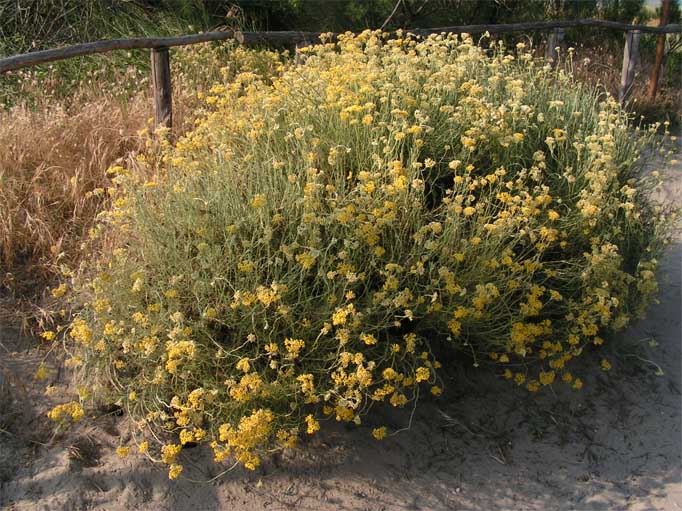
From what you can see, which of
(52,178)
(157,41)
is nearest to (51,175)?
(52,178)

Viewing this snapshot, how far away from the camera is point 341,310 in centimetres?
304

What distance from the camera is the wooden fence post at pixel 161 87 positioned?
16.3 feet

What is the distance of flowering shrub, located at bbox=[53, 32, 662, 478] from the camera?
3152mm

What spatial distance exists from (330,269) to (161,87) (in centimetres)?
235

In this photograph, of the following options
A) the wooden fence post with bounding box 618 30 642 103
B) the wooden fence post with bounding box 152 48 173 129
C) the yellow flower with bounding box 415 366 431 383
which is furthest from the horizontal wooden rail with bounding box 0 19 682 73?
the yellow flower with bounding box 415 366 431 383

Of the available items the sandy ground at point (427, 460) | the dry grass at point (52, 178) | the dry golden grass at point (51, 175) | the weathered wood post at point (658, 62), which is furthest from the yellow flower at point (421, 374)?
the weathered wood post at point (658, 62)

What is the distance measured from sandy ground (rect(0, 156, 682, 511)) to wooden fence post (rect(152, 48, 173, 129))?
71.5 inches

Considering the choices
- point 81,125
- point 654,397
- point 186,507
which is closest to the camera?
point 186,507

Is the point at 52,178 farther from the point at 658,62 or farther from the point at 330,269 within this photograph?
the point at 658,62

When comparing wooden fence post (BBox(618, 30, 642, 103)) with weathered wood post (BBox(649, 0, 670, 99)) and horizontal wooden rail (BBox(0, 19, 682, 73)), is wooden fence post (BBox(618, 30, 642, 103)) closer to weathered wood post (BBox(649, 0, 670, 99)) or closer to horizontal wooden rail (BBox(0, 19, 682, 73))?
horizontal wooden rail (BBox(0, 19, 682, 73))

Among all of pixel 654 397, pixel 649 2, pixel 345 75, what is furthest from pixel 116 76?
pixel 649 2

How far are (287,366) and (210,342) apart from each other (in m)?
0.37

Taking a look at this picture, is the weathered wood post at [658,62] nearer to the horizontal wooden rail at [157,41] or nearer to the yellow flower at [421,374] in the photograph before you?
the horizontal wooden rail at [157,41]

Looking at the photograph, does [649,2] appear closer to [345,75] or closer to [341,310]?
[345,75]
